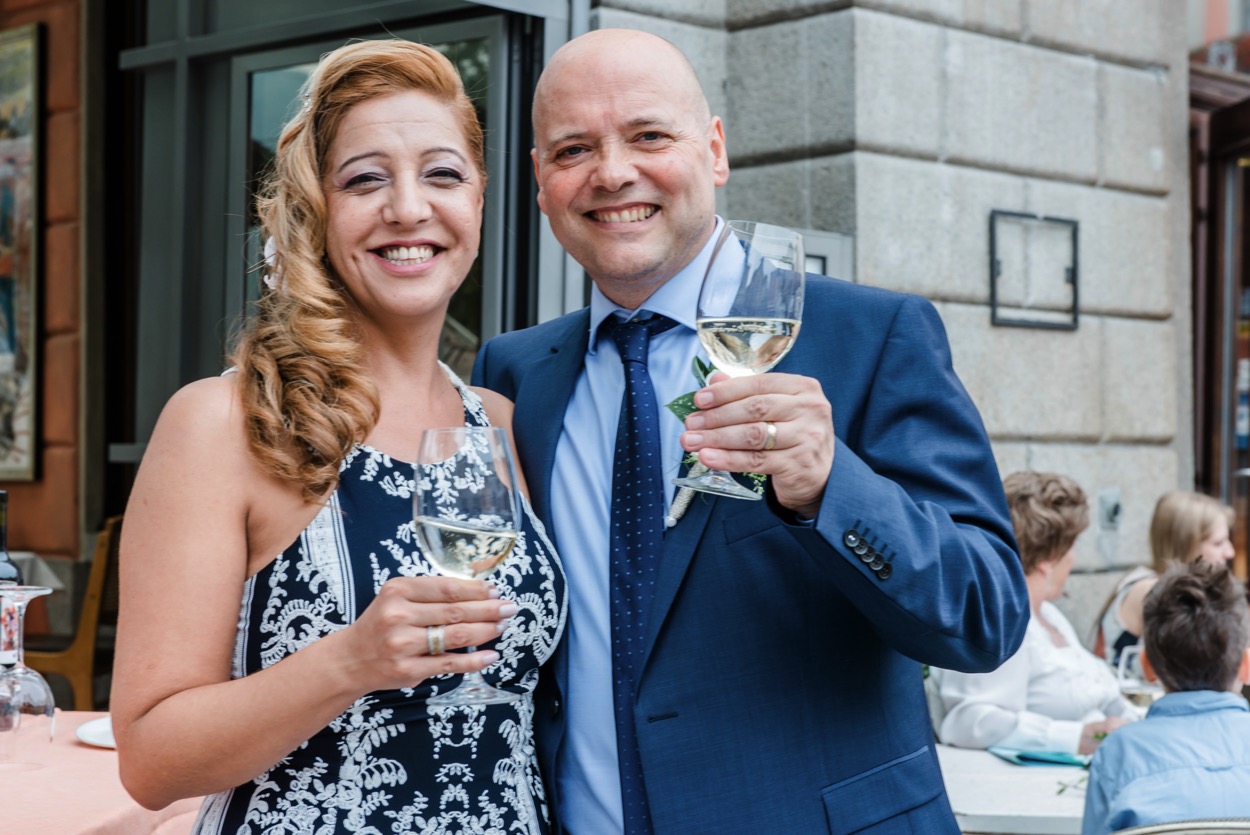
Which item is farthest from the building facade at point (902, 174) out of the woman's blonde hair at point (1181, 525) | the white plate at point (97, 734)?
the white plate at point (97, 734)

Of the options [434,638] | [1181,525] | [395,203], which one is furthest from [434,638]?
[1181,525]

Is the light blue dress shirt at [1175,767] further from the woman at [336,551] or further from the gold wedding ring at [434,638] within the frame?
the gold wedding ring at [434,638]

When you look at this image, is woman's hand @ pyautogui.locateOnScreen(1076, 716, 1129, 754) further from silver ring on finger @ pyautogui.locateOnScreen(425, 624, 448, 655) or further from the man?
silver ring on finger @ pyautogui.locateOnScreen(425, 624, 448, 655)

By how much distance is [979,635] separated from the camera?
178 centimetres

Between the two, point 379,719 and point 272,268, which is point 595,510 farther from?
point 272,268

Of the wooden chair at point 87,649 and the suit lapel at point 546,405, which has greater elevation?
the suit lapel at point 546,405

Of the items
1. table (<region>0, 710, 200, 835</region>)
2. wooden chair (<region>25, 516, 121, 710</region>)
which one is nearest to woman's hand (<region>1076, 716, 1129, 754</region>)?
table (<region>0, 710, 200, 835</region>)

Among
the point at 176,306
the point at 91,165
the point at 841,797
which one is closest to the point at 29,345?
the point at 91,165

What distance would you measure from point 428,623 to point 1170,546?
4517mm

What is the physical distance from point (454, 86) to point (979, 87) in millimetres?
3779

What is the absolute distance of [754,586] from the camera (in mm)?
1881

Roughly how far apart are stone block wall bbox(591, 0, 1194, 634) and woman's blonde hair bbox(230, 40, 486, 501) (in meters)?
2.75

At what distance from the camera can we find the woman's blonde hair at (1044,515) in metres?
4.33

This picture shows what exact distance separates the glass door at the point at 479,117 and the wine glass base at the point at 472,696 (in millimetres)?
2625
